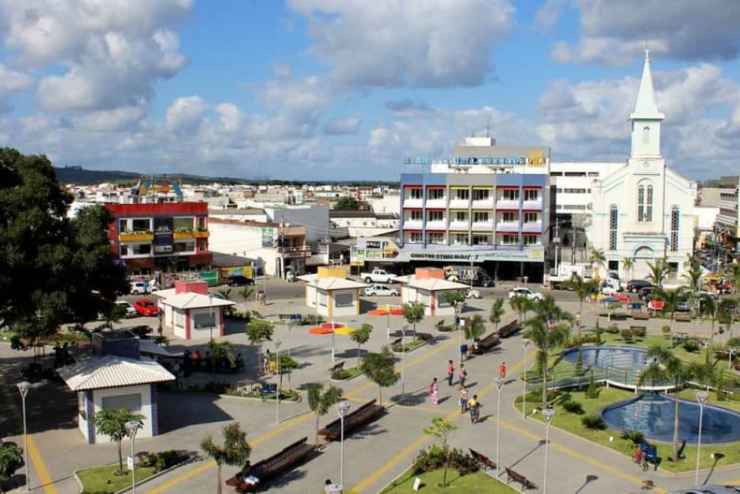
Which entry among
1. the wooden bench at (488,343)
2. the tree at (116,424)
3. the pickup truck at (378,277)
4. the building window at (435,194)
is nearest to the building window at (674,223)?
the building window at (435,194)

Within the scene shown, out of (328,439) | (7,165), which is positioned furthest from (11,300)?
(328,439)

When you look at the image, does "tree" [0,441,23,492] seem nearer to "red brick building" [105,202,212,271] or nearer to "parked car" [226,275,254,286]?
"red brick building" [105,202,212,271]

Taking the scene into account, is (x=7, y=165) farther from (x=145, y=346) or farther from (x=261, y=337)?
(x=261, y=337)

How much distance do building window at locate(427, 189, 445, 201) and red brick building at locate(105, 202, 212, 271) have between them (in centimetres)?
2213

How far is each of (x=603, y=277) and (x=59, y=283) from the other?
179 feet

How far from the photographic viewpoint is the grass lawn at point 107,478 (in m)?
23.1

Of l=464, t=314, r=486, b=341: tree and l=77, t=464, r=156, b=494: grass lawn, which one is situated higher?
l=464, t=314, r=486, b=341: tree

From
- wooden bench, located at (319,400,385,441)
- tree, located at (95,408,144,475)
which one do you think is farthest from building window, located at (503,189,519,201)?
tree, located at (95,408,144,475)

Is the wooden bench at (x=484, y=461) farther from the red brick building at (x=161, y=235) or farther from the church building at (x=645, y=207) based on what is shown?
the church building at (x=645, y=207)

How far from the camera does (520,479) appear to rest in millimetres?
23438

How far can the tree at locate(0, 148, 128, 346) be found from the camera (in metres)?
28.5

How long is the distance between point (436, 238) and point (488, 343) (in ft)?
115

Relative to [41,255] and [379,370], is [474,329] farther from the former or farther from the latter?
[41,255]

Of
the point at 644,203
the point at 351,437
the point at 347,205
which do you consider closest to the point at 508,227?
the point at 644,203
